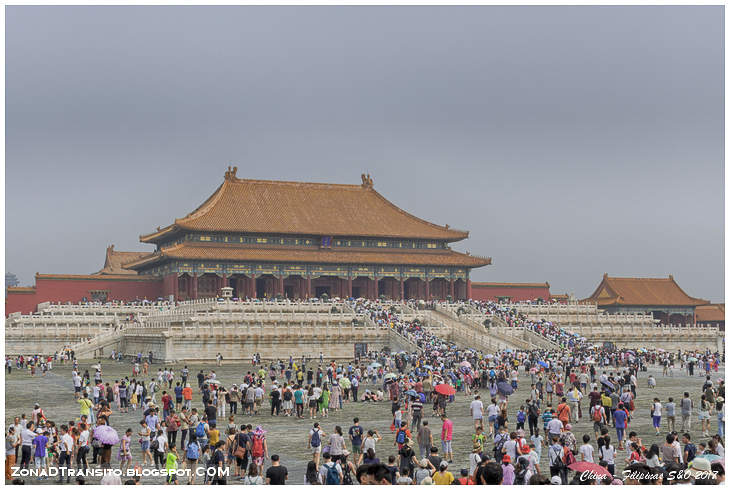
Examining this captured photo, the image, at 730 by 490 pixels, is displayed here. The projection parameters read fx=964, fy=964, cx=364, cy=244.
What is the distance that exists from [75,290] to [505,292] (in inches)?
1397

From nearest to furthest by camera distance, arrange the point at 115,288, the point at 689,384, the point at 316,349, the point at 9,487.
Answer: the point at 9,487, the point at 689,384, the point at 316,349, the point at 115,288

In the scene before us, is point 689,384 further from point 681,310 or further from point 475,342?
point 681,310

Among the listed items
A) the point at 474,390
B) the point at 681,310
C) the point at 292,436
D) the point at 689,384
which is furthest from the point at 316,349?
the point at 681,310

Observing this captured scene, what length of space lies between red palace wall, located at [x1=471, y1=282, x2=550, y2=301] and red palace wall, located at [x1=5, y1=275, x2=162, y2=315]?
1049 inches

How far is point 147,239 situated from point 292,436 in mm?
58061

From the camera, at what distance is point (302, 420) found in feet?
90.6

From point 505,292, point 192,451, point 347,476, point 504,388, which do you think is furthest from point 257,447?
point 505,292

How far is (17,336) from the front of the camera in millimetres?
53031

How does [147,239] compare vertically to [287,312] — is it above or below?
above

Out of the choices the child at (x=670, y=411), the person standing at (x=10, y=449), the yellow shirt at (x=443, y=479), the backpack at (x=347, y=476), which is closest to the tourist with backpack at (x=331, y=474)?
the backpack at (x=347, y=476)

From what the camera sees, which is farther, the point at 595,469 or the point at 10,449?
the point at 10,449

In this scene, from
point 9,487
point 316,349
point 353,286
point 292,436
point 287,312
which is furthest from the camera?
point 353,286

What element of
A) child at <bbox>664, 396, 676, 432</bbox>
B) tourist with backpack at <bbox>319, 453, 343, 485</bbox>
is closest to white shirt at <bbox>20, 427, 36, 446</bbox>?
tourist with backpack at <bbox>319, 453, 343, 485</bbox>

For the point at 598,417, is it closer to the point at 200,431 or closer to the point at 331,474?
the point at 331,474
